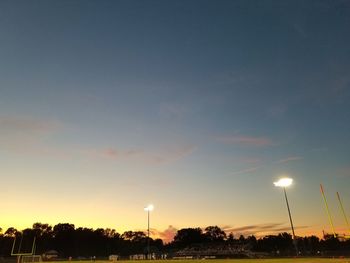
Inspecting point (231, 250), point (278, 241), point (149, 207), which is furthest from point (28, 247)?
point (278, 241)

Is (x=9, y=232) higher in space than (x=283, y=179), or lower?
higher

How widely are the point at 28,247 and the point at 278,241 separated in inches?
5020

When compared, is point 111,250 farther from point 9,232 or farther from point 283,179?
point 283,179

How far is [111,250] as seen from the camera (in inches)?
6767

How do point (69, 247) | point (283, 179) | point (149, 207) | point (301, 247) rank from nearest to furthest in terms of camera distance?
point (283, 179)
point (149, 207)
point (69, 247)
point (301, 247)

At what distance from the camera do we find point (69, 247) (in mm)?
162750

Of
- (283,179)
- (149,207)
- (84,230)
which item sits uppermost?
(84,230)

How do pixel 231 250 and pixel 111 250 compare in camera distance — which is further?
pixel 111 250

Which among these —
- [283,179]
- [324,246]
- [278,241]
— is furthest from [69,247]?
[283,179]

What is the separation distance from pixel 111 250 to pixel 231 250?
67.5 m

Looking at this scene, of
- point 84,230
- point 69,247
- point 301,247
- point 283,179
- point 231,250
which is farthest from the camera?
point 301,247

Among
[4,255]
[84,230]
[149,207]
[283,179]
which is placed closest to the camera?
[283,179]

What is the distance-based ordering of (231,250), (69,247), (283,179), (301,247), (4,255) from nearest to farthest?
(283,179)
(231,250)
(4,255)
(69,247)
(301,247)

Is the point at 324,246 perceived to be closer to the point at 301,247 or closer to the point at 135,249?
the point at 301,247
